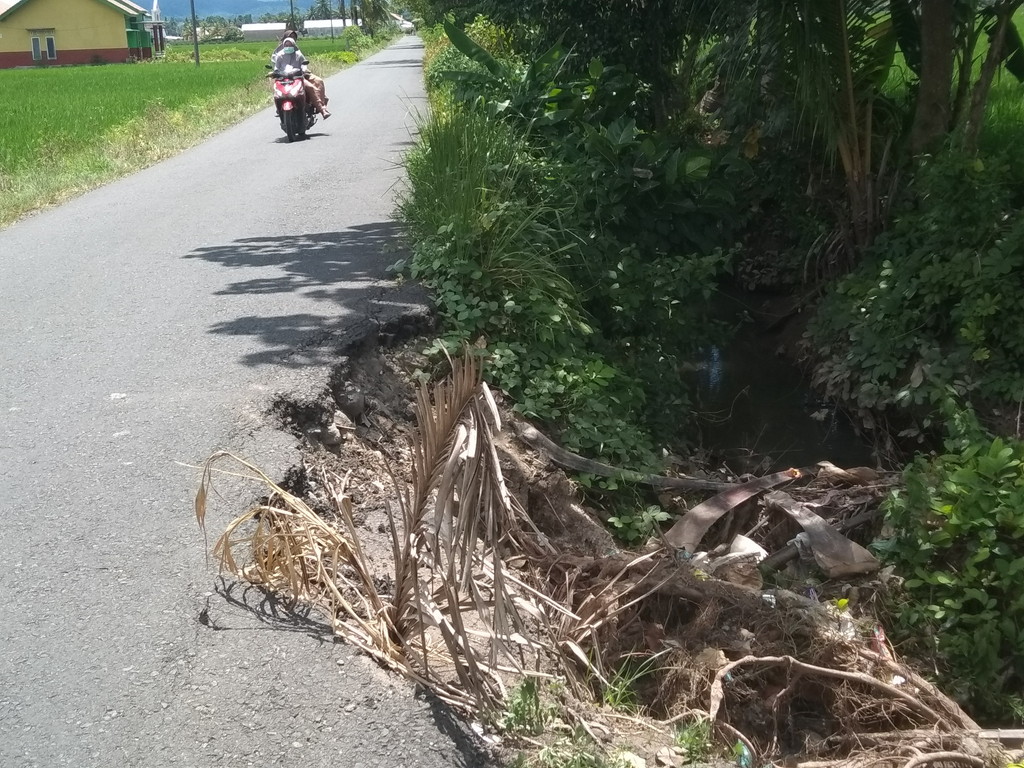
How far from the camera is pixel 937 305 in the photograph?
736cm

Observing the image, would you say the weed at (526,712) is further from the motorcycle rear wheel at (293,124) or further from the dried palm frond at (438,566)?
the motorcycle rear wheel at (293,124)

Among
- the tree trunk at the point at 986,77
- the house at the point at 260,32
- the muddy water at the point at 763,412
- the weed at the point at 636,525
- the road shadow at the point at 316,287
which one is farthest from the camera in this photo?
the house at the point at 260,32

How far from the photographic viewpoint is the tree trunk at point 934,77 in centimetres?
858

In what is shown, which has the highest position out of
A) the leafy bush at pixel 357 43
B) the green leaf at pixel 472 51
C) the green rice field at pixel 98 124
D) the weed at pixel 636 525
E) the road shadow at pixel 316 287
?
the leafy bush at pixel 357 43

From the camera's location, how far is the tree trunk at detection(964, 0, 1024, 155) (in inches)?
337

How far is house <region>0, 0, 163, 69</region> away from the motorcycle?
55.7 m

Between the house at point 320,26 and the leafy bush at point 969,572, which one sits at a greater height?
the house at point 320,26

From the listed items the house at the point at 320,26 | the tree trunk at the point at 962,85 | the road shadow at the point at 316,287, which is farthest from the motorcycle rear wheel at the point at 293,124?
the house at the point at 320,26

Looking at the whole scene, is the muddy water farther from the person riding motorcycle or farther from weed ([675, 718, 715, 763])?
the person riding motorcycle

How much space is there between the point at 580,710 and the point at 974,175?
5874mm

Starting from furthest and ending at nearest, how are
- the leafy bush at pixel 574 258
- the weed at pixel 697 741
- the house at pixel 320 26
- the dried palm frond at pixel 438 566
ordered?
the house at pixel 320 26, the leafy bush at pixel 574 258, the weed at pixel 697 741, the dried palm frond at pixel 438 566

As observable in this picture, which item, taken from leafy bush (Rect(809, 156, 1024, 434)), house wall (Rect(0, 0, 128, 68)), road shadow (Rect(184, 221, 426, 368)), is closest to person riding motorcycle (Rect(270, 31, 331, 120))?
road shadow (Rect(184, 221, 426, 368))

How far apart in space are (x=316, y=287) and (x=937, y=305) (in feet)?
14.5

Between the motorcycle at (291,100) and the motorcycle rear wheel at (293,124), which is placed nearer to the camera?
the motorcycle at (291,100)
